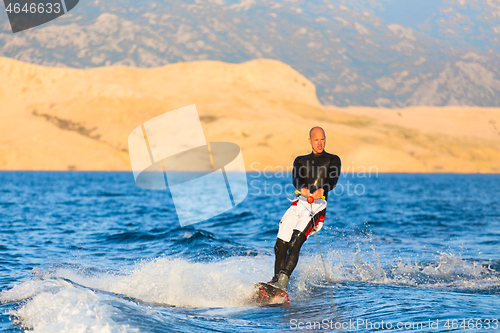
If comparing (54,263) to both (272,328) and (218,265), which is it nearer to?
(218,265)

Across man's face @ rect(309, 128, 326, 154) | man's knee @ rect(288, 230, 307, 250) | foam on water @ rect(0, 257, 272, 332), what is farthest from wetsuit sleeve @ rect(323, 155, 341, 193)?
foam on water @ rect(0, 257, 272, 332)

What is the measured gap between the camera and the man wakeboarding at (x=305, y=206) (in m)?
7.54

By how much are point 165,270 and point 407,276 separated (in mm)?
4450

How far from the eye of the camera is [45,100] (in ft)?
381

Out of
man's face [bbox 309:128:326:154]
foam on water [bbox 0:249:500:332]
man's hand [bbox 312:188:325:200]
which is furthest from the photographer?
man's face [bbox 309:128:326:154]

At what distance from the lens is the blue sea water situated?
5840mm

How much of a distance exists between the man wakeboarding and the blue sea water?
0.59 m

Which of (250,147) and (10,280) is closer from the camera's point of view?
(10,280)

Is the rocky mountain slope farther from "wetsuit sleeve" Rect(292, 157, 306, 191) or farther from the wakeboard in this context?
the wakeboard

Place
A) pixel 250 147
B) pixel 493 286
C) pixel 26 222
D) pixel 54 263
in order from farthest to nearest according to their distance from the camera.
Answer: pixel 250 147
pixel 26 222
pixel 54 263
pixel 493 286

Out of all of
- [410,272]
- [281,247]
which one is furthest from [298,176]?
[410,272]

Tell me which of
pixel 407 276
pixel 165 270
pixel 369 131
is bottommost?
pixel 369 131

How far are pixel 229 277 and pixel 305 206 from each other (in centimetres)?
216

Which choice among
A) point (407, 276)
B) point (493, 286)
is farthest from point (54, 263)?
point (493, 286)
